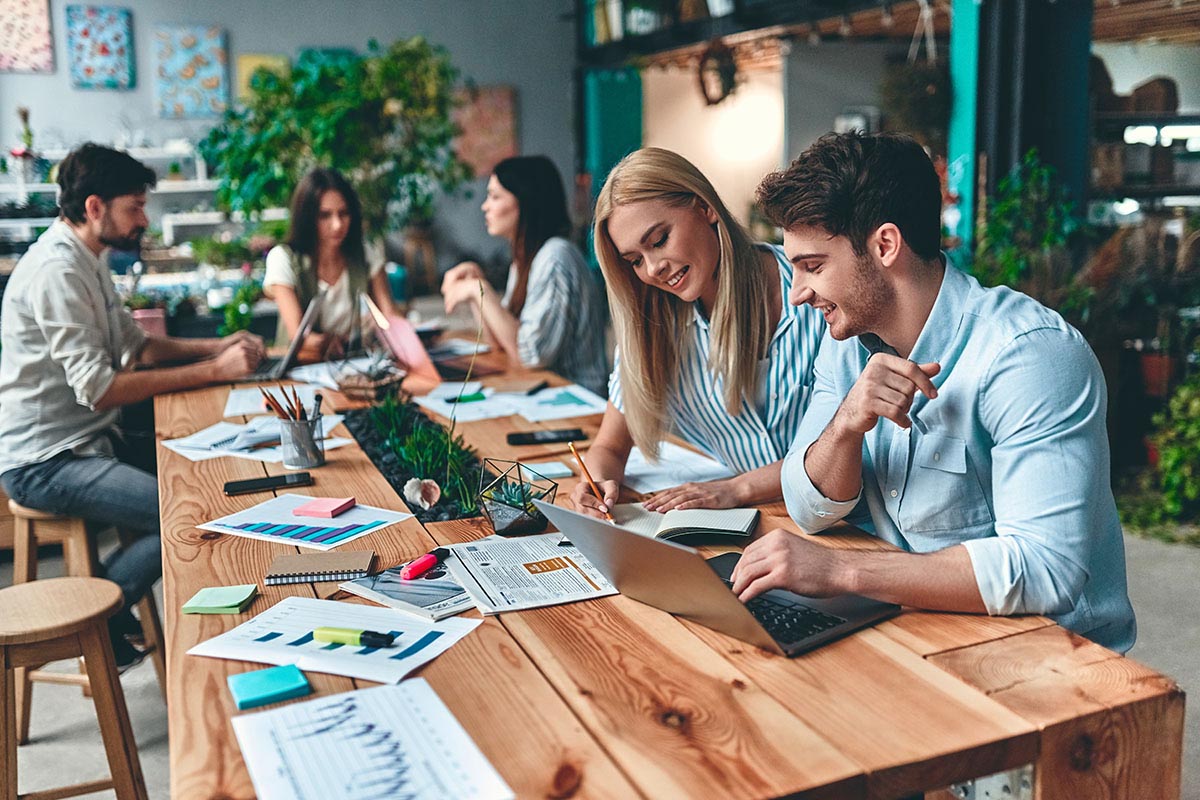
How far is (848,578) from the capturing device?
1419mm

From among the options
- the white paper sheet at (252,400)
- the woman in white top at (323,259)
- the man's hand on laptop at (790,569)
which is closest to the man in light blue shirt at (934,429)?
the man's hand on laptop at (790,569)

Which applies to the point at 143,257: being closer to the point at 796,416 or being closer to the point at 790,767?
the point at 796,416

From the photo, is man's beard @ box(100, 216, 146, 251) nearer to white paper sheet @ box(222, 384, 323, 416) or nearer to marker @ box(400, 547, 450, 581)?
white paper sheet @ box(222, 384, 323, 416)

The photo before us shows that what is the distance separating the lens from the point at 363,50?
10.9m

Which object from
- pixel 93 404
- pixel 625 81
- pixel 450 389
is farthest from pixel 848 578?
pixel 625 81

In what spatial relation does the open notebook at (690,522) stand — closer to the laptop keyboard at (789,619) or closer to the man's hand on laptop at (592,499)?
the man's hand on laptop at (592,499)

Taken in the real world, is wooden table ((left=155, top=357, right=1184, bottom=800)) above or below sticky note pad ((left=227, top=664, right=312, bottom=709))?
below

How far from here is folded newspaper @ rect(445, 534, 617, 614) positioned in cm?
153

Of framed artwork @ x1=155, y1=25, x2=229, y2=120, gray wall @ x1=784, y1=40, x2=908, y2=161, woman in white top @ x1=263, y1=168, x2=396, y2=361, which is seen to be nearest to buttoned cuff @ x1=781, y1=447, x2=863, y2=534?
woman in white top @ x1=263, y1=168, x2=396, y2=361

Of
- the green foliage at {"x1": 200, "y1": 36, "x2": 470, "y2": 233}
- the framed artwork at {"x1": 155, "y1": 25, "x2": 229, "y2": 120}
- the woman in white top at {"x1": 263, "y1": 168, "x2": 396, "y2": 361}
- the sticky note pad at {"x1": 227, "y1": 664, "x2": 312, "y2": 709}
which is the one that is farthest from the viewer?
the framed artwork at {"x1": 155, "y1": 25, "x2": 229, "y2": 120}

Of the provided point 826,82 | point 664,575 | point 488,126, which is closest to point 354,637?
point 664,575

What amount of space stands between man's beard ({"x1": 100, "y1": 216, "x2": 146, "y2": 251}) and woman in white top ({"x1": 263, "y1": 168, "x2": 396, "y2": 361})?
88 centimetres

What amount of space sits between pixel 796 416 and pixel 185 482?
131 cm

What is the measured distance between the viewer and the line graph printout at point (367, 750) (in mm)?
1028
